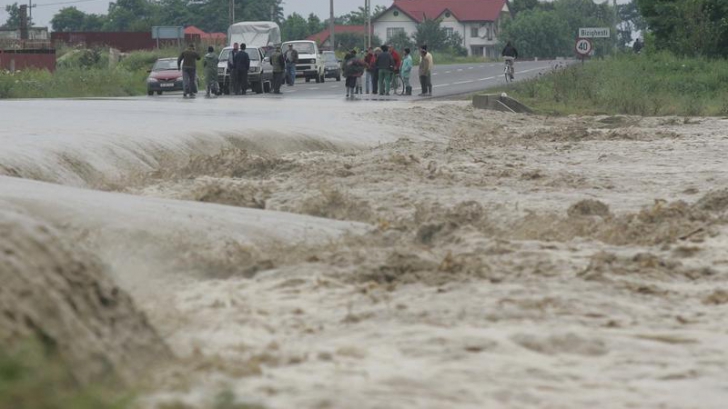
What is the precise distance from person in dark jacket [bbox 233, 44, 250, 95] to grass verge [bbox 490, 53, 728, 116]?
279 inches

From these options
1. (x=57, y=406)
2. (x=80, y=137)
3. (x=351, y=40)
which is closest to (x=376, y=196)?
(x=80, y=137)

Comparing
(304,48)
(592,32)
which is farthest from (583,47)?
(304,48)

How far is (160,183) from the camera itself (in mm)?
15562

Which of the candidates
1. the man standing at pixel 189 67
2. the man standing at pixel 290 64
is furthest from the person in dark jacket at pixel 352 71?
the man standing at pixel 290 64

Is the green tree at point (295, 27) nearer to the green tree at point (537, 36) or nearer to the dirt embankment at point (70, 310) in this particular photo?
the green tree at point (537, 36)

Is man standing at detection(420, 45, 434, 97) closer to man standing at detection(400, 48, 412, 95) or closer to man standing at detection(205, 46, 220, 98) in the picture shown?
man standing at detection(400, 48, 412, 95)

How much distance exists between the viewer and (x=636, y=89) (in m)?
35.8

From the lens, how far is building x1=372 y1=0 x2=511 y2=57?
154125 millimetres

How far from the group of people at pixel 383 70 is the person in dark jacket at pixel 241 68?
2.87 meters

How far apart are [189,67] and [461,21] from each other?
119 meters

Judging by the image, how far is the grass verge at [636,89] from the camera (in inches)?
1289

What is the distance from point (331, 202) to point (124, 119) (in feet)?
31.7

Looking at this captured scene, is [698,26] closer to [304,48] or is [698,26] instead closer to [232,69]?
[232,69]

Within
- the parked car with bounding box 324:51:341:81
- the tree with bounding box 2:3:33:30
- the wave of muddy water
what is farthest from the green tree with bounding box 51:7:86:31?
the wave of muddy water
